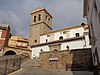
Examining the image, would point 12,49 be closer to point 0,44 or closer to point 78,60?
point 0,44

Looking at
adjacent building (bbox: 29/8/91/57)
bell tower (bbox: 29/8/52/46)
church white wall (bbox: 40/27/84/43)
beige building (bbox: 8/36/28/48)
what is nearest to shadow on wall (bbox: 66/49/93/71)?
adjacent building (bbox: 29/8/91/57)

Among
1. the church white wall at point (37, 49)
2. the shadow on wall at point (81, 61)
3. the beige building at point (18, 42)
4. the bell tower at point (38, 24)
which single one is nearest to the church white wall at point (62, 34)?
the bell tower at point (38, 24)

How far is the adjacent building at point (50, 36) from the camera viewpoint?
2702 centimetres

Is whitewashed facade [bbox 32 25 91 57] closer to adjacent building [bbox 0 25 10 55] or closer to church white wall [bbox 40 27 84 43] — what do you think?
church white wall [bbox 40 27 84 43]

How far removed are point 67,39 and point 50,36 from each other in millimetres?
6459

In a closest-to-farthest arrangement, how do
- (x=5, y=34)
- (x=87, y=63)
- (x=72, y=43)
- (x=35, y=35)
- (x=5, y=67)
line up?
(x=5, y=67)
(x=87, y=63)
(x=72, y=43)
(x=5, y=34)
(x=35, y=35)

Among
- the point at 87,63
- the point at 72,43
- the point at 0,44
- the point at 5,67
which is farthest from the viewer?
the point at 0,44

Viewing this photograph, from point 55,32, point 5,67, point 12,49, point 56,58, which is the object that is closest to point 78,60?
point 56,58

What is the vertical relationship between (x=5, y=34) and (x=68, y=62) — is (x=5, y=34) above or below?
above

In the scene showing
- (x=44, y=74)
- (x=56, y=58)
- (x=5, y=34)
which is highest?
(x=5, y=34)

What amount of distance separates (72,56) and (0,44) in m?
20.3

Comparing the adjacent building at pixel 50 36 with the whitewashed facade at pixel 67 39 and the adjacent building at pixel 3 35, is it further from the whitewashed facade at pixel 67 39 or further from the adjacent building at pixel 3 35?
the adjacent building at pixel 3 35

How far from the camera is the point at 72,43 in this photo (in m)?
27.5

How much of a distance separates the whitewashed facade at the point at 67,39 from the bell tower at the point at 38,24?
215cm
